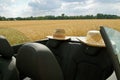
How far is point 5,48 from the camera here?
4551mm

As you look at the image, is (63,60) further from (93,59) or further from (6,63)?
(6,63)

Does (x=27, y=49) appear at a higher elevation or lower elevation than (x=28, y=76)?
higher

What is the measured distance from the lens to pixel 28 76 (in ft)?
12.4

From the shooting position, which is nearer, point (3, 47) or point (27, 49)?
point (27, 49)

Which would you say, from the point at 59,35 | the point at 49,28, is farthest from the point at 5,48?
the point at 49,28

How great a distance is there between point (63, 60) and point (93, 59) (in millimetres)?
864

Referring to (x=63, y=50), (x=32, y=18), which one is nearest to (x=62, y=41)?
(x=63, y=50)

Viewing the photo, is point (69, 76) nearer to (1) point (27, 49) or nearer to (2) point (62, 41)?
(2) point (62, 41)

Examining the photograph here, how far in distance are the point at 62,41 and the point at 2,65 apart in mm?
1817

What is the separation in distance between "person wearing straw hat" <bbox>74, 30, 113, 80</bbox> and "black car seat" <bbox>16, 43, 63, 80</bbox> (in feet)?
4.21

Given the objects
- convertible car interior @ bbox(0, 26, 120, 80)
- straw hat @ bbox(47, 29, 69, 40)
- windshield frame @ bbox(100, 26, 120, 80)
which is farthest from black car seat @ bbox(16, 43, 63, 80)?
straw hat @ bbox(47, 29, 69, 40)

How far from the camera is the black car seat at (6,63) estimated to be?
448 centimetres

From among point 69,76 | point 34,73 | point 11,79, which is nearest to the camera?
point 34,73

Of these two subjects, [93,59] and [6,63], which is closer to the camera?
[6,63]
